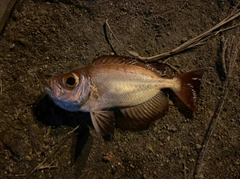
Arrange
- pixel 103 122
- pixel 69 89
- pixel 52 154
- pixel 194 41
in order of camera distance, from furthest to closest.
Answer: pixel 194 41 → pixel 52 154 → pixel 103 122 → pixel 69 89

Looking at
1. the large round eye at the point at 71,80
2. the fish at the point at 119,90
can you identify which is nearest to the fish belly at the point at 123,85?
the fish at the point at 119,90

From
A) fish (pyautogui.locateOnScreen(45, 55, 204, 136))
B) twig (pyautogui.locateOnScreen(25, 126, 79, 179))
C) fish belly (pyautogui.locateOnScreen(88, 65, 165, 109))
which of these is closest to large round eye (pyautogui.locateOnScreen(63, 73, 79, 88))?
fish (pyautogui.locateOnScreen(45, 55, 204, 136))

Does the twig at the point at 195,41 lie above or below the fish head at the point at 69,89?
above

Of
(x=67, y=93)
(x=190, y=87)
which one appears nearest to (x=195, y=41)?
(x=190, y=87)

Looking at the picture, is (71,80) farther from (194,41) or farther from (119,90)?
(194,41)

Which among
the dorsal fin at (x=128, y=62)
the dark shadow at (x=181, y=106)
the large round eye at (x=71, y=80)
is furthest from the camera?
the dark shadow at (x=181, y=106)

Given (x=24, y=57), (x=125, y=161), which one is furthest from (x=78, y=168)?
(x=24, y=57)

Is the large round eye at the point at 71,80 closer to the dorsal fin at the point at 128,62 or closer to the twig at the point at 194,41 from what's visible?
the dorsal fin at the point at 128,62
